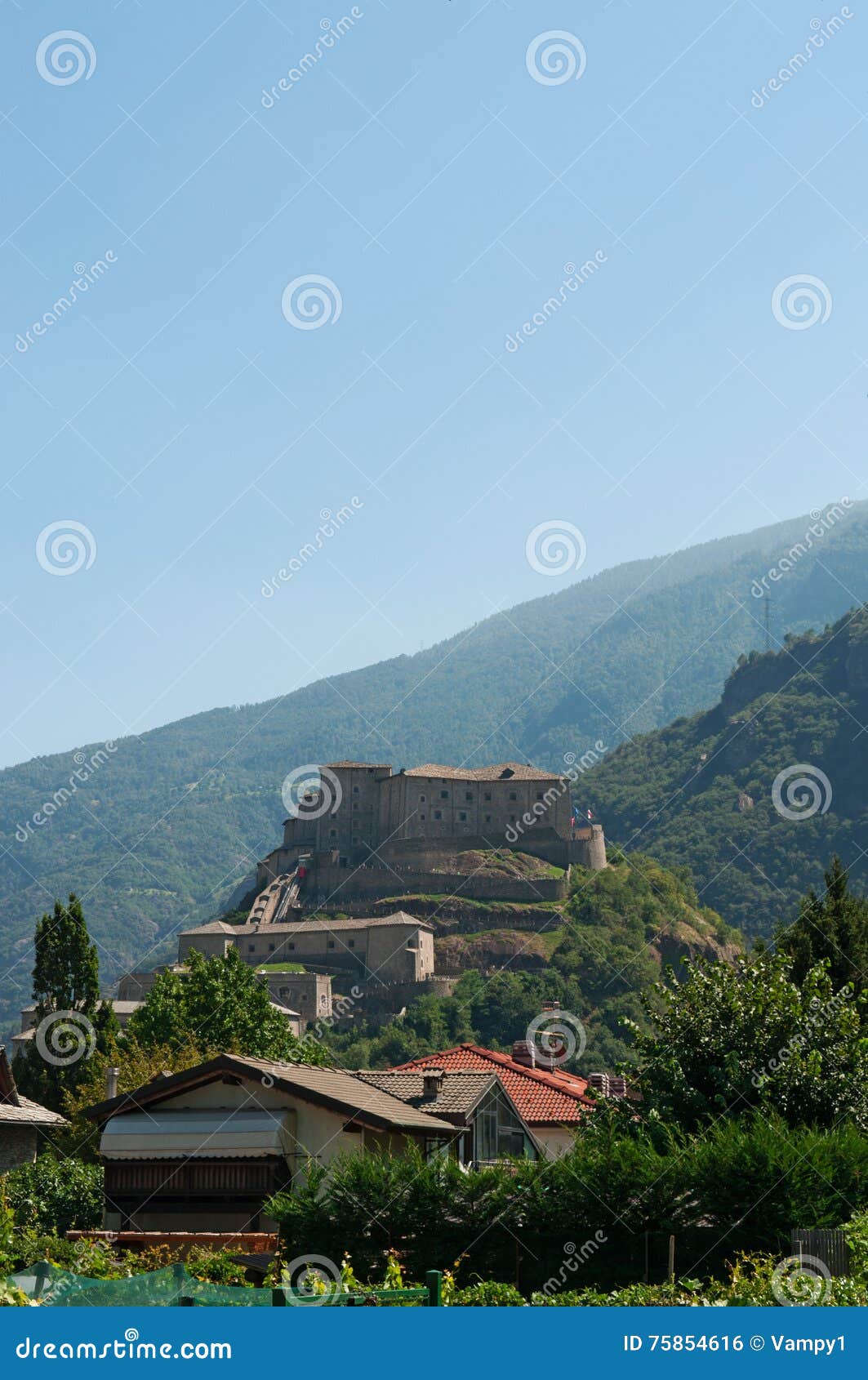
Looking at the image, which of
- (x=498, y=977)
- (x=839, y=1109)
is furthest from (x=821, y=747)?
(x=839, y=1109)

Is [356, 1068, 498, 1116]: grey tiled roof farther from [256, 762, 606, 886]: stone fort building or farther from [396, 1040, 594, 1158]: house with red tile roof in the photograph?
[256, 762, 606, 886]: stone fort building

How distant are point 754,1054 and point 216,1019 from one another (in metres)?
30.5

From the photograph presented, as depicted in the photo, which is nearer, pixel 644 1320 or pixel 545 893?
pixel 644 1320

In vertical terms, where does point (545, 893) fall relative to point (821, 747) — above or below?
below

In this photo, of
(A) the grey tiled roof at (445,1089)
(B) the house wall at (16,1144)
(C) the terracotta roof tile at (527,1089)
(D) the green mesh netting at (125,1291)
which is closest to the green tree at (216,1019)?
(C) the terracotta roof tile at (527,1089)

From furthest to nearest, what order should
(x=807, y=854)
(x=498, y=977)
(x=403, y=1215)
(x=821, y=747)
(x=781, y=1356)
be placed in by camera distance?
1. (x=821, y=747)
2. (x=807, y=854)
3. (x=498, y=977)
4. (x=403, y=1215)
5. (x=781, y=1356)

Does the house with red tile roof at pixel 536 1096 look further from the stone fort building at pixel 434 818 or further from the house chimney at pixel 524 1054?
the stone fort building at pixel 434 818

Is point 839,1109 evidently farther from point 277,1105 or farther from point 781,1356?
point 781,1356

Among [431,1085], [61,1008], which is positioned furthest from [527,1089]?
[61,1008]

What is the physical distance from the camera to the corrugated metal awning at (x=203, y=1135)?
25531 mm

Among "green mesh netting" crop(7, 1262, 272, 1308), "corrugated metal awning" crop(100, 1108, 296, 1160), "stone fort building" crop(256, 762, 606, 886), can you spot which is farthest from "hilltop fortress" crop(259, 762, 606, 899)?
"green mesh netting" crop(7, 1262, 272, 1308)

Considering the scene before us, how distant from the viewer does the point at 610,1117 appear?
85.4ft

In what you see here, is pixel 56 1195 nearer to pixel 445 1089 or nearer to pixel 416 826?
pixel 445 1089

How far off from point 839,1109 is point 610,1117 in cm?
414
